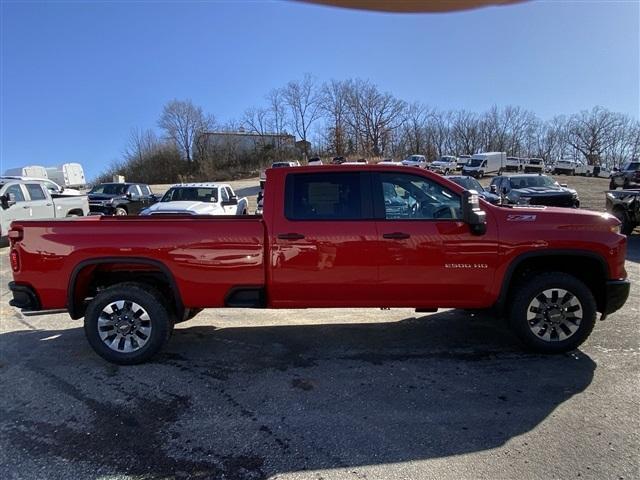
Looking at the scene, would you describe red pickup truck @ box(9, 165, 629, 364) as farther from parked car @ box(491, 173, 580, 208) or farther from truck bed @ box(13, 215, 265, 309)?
parked car @ box(491, 173, 580, 208)

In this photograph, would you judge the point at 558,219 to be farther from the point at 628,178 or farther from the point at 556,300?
the point at 628,178

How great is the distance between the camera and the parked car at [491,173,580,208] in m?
16.8

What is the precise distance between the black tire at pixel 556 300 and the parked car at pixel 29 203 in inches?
476

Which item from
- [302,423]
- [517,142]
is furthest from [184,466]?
[517,142]

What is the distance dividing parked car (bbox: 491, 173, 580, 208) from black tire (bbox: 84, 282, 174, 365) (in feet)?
51.2

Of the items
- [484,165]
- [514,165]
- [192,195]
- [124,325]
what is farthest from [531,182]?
[514,165]

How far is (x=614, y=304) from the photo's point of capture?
14.6ft

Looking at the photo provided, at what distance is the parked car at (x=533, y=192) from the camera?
55.0ft

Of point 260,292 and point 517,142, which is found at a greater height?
point 517,142

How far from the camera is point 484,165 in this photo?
50906 millimetres

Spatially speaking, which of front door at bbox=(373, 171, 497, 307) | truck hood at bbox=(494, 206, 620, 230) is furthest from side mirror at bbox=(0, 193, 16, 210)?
truck hood at bbox=(494, 206, 620, 230)

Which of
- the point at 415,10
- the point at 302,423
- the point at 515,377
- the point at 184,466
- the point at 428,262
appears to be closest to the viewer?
the point at 415,10

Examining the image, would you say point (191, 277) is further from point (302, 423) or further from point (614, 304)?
point (614, 304)

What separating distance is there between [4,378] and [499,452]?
4.38m
